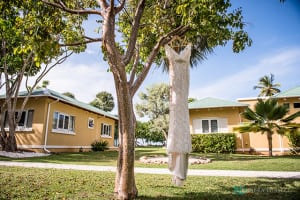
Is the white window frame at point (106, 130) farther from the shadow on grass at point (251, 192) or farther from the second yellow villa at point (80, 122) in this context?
the shadow on grass at point (251, 192)

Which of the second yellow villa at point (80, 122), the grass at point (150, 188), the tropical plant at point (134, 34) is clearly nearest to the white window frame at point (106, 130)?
the second yellow villa at point (80, 122)

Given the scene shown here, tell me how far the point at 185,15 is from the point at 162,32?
1.83 meters

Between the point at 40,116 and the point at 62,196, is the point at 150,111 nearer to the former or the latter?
the point at 40,116

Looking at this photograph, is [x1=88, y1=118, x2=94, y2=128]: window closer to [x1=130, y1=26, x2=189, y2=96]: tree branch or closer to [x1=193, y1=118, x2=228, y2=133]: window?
[x1=193, y1=118, x2=228, y2=133]: window

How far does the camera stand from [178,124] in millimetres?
3172

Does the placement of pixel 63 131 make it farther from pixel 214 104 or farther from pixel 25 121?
pixel 214 104

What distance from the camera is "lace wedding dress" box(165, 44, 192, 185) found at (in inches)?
122

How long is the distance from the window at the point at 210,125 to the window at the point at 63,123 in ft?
34.2

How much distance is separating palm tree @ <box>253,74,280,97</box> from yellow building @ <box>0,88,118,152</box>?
99.0 ft

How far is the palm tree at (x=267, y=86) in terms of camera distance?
36.7 m

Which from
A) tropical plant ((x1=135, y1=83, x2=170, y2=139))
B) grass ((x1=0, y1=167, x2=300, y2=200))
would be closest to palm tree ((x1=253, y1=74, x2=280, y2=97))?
tropical plant ((x1=135, y1=83, x2=170, y2=139))

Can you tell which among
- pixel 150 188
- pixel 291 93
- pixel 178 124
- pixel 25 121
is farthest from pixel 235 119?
pixel 178 124

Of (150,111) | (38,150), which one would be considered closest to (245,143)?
(38,150)

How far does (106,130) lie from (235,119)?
13.5 meters
